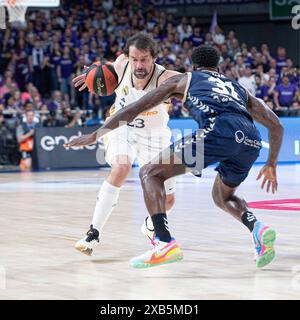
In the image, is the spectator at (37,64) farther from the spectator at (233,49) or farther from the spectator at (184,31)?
the spectator at (233,49)

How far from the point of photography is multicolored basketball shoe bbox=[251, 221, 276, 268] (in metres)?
6.24

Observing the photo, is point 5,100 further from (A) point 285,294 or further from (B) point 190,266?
(A) point 285,294

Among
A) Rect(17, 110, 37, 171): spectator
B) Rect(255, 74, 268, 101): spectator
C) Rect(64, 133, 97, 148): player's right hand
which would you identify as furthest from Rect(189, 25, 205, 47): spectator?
Rect(64, 133, 97, 148): player's right hand

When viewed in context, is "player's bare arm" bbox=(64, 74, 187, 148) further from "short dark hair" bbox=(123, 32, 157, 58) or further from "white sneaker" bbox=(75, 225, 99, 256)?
"white sneaker" bbox=(75, 225, 99, 256)

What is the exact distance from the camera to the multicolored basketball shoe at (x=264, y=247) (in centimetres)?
624

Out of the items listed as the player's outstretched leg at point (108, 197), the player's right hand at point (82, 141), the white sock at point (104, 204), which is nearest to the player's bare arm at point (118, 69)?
the player's outstretched leg at point (108, 197)

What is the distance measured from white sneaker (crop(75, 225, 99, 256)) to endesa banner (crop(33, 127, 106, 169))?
11293mm

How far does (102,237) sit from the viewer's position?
821cm

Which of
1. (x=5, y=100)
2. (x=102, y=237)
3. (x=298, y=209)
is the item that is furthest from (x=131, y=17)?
(x=102, y=237)

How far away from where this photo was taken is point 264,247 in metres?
6.26

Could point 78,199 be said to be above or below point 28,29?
below

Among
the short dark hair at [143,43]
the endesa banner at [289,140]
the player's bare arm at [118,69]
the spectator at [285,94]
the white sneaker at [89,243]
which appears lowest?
the endesa banner at [289,140]

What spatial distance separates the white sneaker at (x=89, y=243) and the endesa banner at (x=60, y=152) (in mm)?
11293
